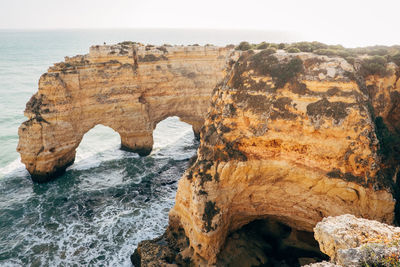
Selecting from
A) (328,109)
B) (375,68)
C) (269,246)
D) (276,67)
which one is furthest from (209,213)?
(375,68)

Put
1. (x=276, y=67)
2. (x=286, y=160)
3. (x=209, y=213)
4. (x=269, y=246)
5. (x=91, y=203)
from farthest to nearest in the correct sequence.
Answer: (x=91, y=203) < (x=269, y=246) < (x=276, y=67) < (x=286, y=160) < (x=209, y=213)

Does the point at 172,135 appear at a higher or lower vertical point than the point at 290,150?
lower

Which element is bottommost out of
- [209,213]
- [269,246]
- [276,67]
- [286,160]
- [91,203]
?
[91,203]

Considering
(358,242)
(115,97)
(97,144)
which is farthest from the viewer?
(97,144)

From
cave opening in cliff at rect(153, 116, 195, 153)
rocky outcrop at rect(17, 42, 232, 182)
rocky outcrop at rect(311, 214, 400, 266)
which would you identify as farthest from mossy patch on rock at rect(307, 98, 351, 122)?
cave opening in cliff at rect(153, 116, 195, 153)

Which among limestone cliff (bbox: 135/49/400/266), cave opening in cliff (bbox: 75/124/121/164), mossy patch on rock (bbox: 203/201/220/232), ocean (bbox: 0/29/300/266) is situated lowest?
ocean (bbox: 0/29/300/266)

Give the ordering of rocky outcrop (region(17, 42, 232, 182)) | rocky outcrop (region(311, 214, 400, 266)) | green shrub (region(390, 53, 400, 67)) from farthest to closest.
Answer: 1. rocky outcrop (region(17, 42, 232, 182))
2. green shrub (region(390, 53, 400, 67))
3. rocky outcrop (region(311, 214, 400, 266))

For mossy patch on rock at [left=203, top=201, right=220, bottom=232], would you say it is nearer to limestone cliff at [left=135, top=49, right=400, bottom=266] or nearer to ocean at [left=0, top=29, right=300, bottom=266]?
limestone cliff at [left=135, top=49, right=400, bottom=266]

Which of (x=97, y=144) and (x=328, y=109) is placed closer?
(x=328, y=109)

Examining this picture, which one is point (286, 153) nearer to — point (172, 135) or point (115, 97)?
point (115, 97)
